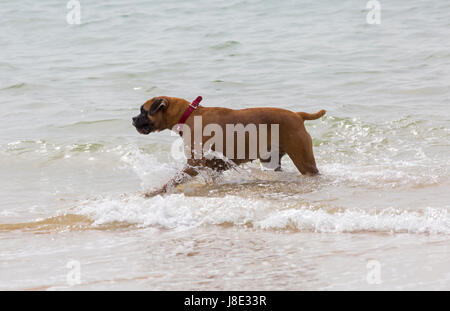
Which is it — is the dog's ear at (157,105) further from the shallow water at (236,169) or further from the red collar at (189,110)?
the shallow water at (236,169)

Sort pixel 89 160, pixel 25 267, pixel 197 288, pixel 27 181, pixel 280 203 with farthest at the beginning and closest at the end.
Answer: pixel 89 160 → pixel 27 181 → pixel 280 203 → pixel 25 267 → pixel 197 288

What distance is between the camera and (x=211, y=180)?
25.8ft

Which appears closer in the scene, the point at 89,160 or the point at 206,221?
the point at 206,221

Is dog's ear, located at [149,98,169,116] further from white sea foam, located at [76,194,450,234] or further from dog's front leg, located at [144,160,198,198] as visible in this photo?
white sea foam, located at [76,194,450,234]

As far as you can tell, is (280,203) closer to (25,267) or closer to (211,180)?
(211,180)

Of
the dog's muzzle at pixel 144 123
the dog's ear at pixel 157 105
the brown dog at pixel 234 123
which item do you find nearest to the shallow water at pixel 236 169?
the brown dog at pixel 234 123


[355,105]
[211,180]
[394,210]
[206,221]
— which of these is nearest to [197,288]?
[206,221]

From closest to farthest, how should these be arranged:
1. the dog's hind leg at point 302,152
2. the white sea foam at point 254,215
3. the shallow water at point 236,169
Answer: the shallow water at point 236,169 → the white sea foam at point 254,215 → the dog's hind leg at point 302,152

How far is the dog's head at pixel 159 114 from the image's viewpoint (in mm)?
7379

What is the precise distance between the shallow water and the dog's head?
75cm

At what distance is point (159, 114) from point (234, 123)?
0.77 m

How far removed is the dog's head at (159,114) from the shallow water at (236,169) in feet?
2.45

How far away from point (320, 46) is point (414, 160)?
24.2 ft

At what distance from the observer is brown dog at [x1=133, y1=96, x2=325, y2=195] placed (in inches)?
288
